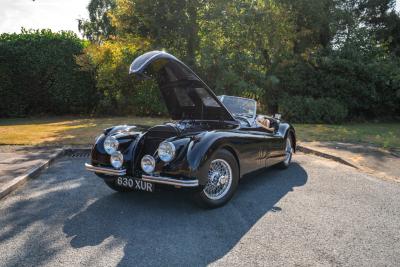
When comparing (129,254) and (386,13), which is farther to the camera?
(386,13)

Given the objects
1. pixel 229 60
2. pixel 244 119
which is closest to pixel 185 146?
pixel 244 119

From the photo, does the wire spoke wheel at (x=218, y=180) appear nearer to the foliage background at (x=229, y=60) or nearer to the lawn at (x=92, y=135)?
the lawn at (x=92, y=135)

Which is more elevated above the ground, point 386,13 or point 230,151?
point 386,13

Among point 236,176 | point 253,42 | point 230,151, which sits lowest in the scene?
point 236,176

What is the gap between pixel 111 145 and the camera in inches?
184

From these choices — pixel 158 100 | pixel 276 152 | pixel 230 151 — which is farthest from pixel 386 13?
pixel 230 151

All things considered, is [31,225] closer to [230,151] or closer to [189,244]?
[189,244]

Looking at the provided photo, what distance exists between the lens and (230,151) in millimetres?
4754

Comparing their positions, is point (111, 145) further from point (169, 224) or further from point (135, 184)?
point (169, 224)

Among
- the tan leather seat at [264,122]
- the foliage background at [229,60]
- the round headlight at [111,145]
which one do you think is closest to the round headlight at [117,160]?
the round headlight at [111,145]

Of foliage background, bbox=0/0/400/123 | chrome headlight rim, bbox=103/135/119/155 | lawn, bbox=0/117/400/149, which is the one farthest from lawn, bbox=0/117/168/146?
chrome headlight rim, bbox=103/135/119/155

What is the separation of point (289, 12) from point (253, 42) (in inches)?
75.5

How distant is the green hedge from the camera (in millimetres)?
14773

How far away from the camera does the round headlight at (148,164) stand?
4230mm
